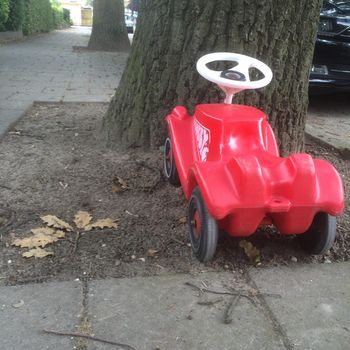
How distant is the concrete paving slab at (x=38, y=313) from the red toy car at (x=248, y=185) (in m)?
0.68

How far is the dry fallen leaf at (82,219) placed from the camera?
278 cm

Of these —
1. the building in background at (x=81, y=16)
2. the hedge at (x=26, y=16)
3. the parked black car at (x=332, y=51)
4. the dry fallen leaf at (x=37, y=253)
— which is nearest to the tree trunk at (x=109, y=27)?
the hedge at (x=26, y=16)

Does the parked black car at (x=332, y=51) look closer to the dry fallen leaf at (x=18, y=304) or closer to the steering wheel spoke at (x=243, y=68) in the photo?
the steering wheel spoke at (x=243, y=68)

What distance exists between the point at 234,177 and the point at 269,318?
636 mm

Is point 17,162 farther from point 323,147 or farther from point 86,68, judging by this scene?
point 86,68

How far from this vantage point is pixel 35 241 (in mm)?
2551

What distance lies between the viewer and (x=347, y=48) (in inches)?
232

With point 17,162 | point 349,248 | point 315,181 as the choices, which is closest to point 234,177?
point 315,181

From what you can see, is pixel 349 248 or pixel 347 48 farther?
pixel 347 48

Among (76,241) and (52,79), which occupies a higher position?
(76,241)

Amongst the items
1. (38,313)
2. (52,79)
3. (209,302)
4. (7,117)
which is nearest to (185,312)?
(209,302)

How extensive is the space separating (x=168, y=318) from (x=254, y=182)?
701 millimetres

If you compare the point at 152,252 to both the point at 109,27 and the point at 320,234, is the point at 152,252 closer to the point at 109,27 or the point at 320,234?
the point at 320,234

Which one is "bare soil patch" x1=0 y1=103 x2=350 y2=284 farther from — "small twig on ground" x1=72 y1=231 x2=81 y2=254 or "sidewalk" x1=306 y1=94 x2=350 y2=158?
"sidewalk" x1=306 y1=94 x2=350 y2=158
